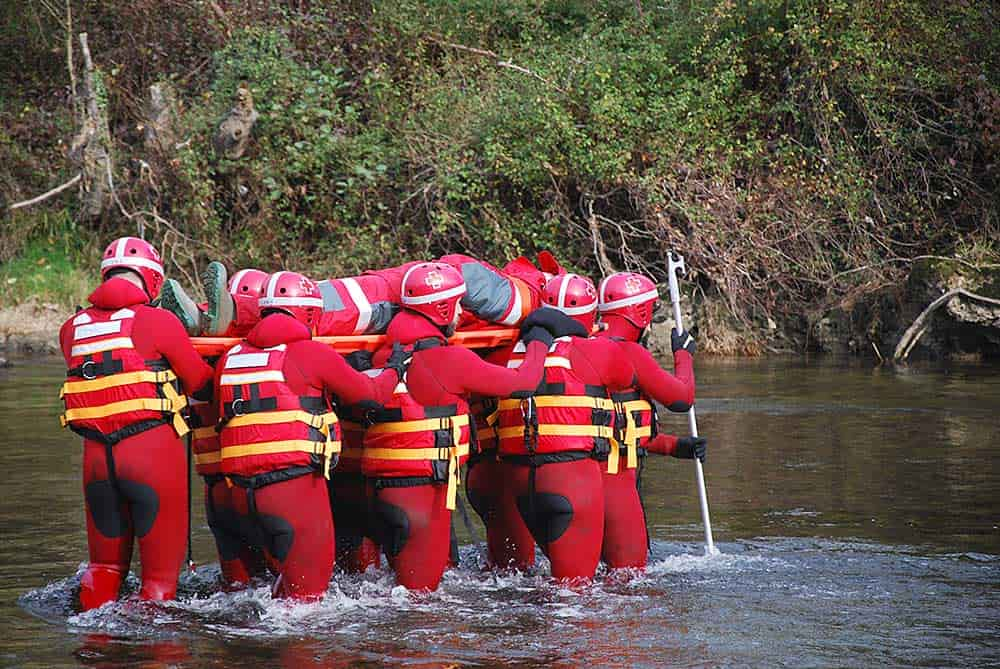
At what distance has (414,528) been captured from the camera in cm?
833

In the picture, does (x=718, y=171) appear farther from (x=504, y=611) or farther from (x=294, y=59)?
(x=504, y=611)

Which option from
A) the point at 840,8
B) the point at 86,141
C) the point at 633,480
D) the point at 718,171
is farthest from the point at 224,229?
the point at 633,480

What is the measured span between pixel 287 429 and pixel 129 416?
0.88 meters

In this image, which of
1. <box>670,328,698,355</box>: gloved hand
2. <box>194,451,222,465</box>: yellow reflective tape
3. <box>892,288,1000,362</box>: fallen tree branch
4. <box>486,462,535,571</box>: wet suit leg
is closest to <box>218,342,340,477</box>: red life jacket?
<box>194,451,222,465</box>: yellow reflective tape

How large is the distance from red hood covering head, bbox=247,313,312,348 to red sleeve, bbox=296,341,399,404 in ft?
0.25

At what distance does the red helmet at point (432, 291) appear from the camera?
8367mm

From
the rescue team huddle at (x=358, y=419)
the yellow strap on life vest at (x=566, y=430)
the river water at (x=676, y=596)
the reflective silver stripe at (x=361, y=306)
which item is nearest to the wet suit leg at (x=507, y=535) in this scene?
the rescue team huddle at (x=358, y=419)

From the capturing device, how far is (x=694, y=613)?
851 centimetres

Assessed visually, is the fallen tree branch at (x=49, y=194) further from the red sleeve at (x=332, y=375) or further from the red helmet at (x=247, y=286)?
the red sleeve at (x=332, y=375)

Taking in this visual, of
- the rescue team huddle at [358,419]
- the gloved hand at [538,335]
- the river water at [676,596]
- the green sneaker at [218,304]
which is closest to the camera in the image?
the river water at [676,596]

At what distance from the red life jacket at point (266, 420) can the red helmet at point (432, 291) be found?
32.3 inches

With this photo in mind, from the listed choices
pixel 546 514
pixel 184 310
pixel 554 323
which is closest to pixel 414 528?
pixel 546 514

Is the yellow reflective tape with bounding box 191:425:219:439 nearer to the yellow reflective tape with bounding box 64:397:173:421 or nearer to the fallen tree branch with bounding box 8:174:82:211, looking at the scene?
the yellow reflective tape with bounding box 64:397:173:421

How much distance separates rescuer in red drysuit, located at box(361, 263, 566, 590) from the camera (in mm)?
8312
